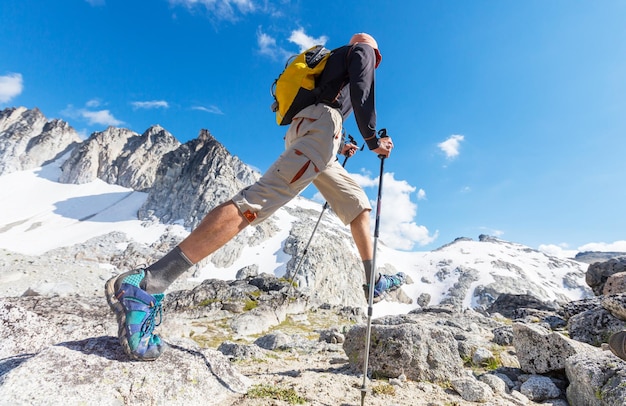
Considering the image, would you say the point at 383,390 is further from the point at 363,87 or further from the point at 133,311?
the point at 363,87

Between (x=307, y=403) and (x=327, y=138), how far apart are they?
9.68ft

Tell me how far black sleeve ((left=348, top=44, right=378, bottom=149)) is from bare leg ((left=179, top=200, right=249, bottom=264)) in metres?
2.01

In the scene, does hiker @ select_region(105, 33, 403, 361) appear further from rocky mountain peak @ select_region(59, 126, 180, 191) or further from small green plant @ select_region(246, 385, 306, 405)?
rocky mountain peak @ select_region(59, 126, 180, 191)

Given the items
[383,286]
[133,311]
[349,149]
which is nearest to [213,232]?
[133,311]

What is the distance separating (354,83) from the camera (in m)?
3.92

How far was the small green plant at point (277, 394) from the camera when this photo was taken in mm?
3262

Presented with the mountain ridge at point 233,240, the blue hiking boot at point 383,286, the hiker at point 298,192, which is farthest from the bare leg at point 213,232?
the mountain ridge at point 233,240

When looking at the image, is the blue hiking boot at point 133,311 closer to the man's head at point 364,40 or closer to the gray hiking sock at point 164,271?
the gray hiking sock at point 164,271

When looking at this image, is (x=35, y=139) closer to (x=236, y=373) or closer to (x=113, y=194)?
(x=113, y=194)

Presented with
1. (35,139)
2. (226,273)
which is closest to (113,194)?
(35,139)

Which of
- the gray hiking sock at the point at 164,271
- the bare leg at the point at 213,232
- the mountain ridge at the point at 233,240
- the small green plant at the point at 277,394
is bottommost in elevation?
the small green plant at the point at 277,394

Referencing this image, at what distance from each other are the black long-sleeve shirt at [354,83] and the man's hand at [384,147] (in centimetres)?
20

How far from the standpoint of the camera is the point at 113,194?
165 meters

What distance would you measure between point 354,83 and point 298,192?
5.03ft
